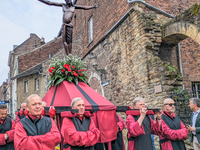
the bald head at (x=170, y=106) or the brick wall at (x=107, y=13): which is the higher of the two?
the brick wall at (x=107, y=13)

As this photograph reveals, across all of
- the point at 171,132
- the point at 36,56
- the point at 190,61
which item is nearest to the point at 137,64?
the point at 190,61

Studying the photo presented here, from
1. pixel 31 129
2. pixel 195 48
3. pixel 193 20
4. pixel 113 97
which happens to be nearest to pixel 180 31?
pixel 193 20

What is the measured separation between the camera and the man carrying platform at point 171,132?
351 centimetres

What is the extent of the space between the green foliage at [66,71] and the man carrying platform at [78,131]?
1.05 meters

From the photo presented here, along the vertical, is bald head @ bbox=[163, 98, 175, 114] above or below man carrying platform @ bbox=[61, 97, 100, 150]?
above

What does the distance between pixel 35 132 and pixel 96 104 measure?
1202 mm

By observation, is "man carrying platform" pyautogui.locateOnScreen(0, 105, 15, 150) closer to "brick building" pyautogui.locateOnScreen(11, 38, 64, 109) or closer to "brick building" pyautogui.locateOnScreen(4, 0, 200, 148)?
"brick building" pyautogui.locateOnScreen(4, 0, 200, 148)

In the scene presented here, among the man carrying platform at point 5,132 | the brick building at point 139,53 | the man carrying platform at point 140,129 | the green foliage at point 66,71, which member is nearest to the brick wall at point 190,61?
the brick building at point 139,53

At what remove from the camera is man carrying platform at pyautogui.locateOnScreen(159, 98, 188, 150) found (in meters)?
3.51

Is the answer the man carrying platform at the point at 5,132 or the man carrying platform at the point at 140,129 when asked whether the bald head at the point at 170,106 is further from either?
the man carrying platform at the point at 5,132

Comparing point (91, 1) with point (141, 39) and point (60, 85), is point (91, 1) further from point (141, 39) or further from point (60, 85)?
point (60, 85)

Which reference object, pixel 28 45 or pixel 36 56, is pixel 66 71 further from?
pixel 28 45

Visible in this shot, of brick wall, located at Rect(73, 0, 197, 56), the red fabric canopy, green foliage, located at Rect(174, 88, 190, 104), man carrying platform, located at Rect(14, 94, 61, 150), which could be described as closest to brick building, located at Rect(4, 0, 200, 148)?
brick wall, located at Rect(73, 0, 197, 56)

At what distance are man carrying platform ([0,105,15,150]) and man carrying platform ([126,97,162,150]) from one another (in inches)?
85.1
